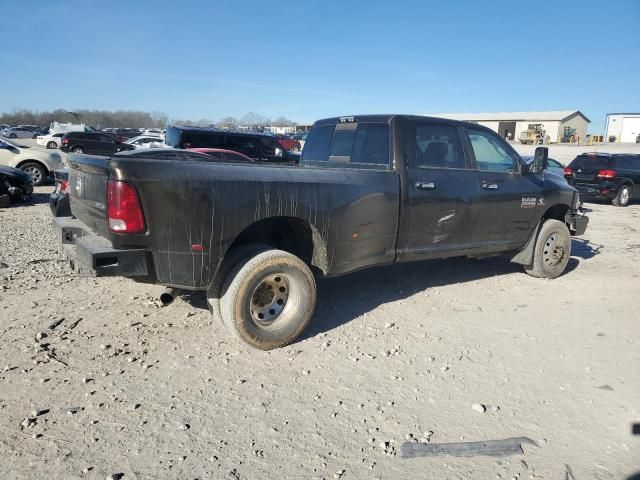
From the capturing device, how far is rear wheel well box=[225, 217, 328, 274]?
4074mm

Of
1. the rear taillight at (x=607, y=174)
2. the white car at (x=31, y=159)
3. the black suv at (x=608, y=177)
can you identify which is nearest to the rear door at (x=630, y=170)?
the black suv at (x=608, y=177)

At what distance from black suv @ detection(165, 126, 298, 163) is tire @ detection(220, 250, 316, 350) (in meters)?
11.1

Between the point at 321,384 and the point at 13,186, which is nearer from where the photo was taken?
the point at 321,384

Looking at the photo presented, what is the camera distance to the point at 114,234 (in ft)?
10.8

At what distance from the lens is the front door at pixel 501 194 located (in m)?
5.40

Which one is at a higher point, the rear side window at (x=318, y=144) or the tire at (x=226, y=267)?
the rear side window at (x=318, y=144)

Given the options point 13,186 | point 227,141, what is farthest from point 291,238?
point 227,141

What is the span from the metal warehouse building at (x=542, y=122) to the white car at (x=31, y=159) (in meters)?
65.9

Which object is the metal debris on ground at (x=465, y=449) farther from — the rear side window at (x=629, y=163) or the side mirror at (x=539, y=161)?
the rear side window at (x=629, y=163)

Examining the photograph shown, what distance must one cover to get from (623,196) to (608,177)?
86 centimetres

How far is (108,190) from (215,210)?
0.73 meters

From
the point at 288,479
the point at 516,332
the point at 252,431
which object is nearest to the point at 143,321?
the point at 252,431

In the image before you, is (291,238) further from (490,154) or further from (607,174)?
(607,174)

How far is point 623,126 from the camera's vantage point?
237 ft
